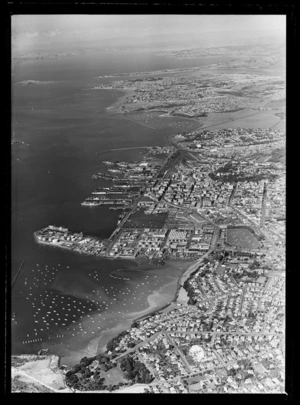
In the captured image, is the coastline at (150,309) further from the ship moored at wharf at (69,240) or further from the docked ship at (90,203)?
the docked ship at (90,203)

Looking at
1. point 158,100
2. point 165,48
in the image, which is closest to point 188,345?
point 158,100

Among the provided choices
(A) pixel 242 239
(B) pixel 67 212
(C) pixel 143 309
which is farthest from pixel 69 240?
(A) pixel 242 239

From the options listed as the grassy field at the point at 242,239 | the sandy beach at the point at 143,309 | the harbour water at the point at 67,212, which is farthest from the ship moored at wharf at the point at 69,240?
A: the grassy field at the point at 242,239

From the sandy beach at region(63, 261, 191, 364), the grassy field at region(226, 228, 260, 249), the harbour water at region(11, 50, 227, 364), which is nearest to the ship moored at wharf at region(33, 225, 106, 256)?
the harbour water at region(11, 50, 227, 364)

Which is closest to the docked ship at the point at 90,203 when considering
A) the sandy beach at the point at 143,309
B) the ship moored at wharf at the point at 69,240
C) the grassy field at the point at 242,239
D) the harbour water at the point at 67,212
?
the harbour water at the point at 67,212

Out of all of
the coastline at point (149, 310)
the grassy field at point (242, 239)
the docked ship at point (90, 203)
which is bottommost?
the coastline at point (149, 310)

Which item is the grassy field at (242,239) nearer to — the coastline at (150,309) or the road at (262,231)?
the road at (262,231)

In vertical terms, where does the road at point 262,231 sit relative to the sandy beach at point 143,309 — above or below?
above

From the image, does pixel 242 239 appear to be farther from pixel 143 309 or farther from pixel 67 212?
pixel 67 212
